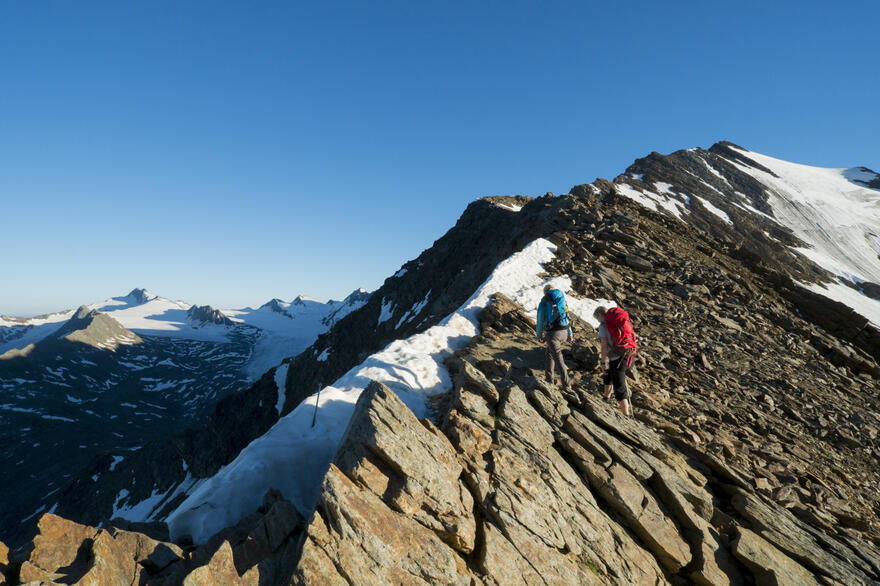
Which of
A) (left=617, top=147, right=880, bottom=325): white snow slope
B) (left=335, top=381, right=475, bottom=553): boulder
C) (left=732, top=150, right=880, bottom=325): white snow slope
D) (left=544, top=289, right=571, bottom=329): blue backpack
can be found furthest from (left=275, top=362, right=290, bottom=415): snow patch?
(left=732, top=150, right=880, bottom=325): white snow slope

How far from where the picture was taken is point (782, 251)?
46.3m

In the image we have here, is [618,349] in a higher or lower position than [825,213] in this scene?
lower

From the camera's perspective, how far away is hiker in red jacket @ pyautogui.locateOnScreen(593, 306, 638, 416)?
10.3 metres

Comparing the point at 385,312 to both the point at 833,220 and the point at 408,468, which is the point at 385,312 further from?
the point at 833,220

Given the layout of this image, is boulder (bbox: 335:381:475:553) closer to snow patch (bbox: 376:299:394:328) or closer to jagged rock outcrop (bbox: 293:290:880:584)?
jagged rock outcrop (bbox: 293:290:880:584)

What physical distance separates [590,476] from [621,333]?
4018 millimetres

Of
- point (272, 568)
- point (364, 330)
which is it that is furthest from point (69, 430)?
point (272, 568)

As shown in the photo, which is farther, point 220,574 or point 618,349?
point 618,349

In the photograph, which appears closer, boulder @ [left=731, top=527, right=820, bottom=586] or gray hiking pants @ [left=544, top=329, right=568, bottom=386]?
boulder @ [left=731, top=527, right=820, bottom=586]

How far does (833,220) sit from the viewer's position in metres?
65.9

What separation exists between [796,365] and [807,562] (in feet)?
42.4

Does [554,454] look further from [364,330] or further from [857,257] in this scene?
[857,257]

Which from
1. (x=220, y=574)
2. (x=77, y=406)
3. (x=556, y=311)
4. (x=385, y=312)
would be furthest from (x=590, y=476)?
(x=77, y=406)

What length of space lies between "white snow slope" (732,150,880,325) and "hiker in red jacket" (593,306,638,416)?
42591 millimetres
